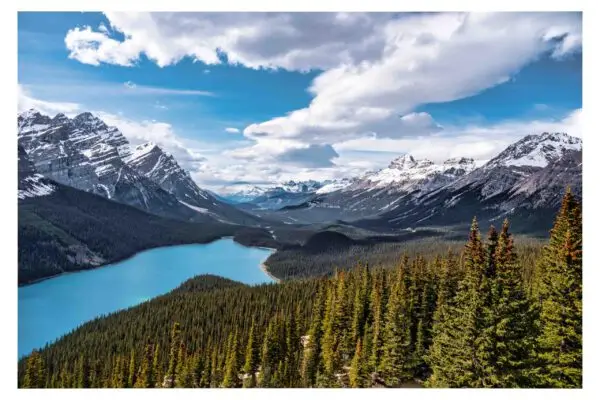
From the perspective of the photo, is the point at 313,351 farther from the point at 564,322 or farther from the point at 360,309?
the point at 564,322

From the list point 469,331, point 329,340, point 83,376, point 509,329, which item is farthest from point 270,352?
point 509,329

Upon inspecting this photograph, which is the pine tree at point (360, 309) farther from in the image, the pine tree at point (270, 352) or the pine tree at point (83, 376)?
the pine tree at point (83, 376)

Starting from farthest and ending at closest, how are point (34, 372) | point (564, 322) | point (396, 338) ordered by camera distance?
point (34, 372), point (396, 338), point (564, 322)

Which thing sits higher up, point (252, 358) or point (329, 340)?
point (329, 340)
